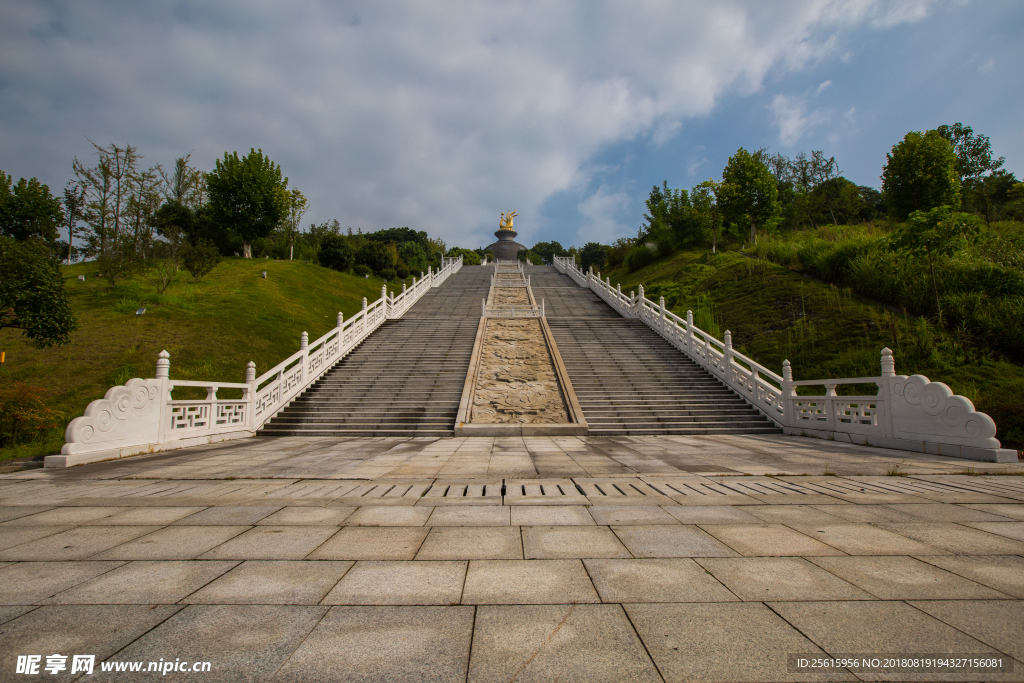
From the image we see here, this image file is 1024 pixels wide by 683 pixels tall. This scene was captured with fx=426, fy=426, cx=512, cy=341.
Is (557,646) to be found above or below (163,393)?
below

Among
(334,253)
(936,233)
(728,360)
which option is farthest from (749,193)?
(334,253)

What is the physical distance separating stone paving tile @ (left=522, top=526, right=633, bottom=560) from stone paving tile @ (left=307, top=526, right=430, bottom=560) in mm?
843

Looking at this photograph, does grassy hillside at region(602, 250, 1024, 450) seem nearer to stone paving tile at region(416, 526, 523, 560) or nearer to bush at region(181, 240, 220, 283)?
stone paving tile at region(416, 526, 523, 560)

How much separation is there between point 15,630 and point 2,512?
3091mm

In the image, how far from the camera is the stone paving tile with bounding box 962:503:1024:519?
12.3 feet

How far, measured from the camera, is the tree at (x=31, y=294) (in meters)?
11.3

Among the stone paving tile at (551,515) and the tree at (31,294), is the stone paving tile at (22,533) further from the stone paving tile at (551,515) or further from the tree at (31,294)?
the tree at (31,294)

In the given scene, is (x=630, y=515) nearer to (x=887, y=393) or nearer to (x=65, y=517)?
(x=65, y=517)

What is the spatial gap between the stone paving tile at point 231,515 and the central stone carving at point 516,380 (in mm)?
7457

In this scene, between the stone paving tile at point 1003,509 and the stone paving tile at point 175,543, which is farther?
the stone paving tile at point 1003,509

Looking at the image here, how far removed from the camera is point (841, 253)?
17.2 meters

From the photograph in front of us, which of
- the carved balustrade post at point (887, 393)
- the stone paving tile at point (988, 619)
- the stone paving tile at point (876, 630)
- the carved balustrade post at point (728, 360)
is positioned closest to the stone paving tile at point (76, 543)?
the stone paving tile at point (876, 630)

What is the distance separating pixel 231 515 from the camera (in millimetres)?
3895

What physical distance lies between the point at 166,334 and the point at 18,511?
15.8m
